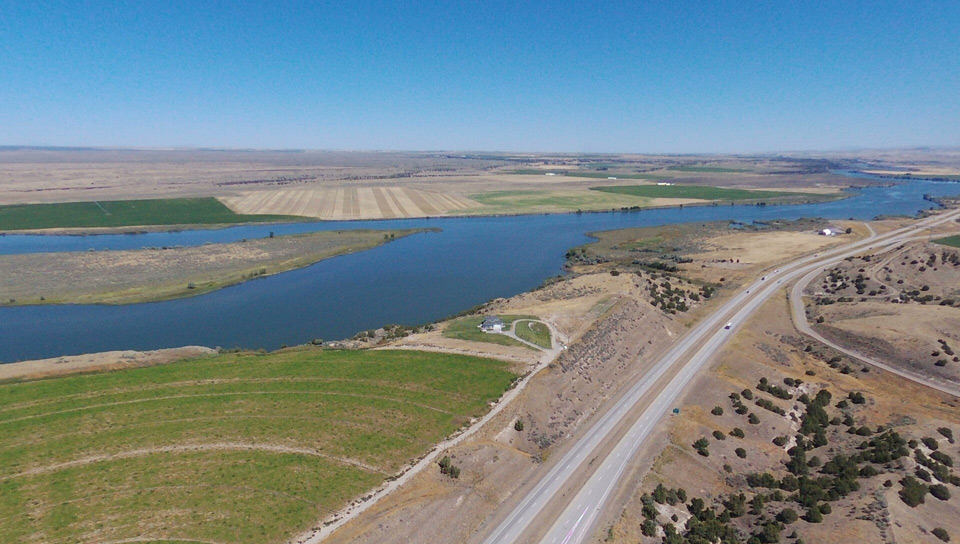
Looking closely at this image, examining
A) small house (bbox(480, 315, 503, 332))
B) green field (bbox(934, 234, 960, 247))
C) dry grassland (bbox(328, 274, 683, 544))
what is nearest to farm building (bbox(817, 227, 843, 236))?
green field (bbox(934, 234, 960, 247))

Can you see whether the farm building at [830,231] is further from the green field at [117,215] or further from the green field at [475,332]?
Result: the green field at [117,215]

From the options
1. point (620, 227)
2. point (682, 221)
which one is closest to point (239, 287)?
point (620, 227)

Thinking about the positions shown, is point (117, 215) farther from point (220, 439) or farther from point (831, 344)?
point (831, 344)

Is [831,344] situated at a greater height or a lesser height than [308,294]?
lesser

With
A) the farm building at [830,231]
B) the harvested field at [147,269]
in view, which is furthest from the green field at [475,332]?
the farm building at [830,231]

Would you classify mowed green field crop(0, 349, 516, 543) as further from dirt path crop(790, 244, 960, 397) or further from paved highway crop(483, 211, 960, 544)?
dirt path crop(790, 244, 960, 397)

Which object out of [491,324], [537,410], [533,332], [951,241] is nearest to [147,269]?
[491,324]

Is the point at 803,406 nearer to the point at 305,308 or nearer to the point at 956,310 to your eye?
the point at 956,310
